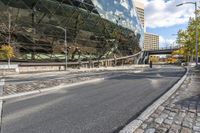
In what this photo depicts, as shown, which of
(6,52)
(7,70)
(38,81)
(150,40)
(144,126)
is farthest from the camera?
(150,40)

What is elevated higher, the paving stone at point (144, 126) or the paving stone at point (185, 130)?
the paving stone at point (144, 126)

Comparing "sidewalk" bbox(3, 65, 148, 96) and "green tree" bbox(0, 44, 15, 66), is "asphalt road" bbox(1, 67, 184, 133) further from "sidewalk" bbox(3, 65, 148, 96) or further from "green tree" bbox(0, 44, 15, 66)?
"green tree" bbox(0, 44, 15, 66)

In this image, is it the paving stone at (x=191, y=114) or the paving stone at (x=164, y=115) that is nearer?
the paving stone at (x=164, y=115)

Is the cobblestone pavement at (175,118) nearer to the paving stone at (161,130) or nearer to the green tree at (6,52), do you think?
the paving stone at (161,130)

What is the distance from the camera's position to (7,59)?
4147cm

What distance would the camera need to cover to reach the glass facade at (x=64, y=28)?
46.0m

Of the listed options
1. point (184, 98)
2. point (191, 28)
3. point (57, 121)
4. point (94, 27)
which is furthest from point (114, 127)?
point (94, 27)

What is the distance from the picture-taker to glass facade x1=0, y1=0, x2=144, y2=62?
151 ft

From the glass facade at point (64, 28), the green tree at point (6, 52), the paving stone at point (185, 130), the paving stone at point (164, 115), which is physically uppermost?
the glass facade at point (64, 28)

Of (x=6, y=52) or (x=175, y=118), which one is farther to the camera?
(x=6, y=52)

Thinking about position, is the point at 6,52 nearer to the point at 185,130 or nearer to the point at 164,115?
the point at 164,115

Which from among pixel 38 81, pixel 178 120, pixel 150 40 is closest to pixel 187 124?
pixel 178 120

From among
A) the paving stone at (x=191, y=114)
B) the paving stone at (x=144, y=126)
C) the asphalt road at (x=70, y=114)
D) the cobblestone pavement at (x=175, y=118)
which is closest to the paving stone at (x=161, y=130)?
the cobblestone pavement at (x=175, y=118)

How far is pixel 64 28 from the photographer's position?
2190 inches
